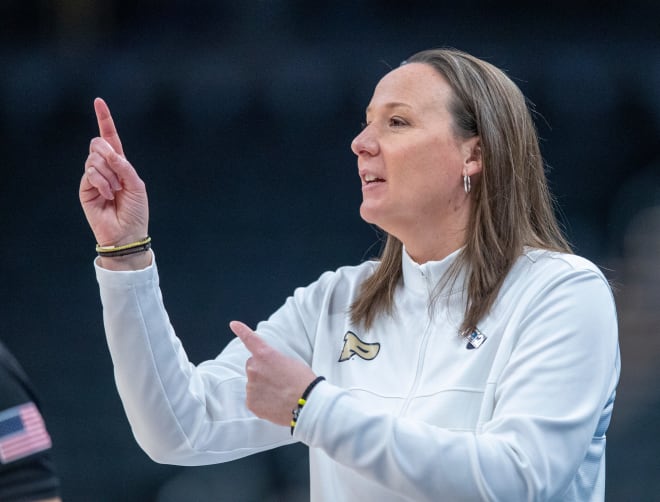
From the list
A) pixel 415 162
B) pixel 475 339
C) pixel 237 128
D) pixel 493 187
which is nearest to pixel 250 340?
pixel 475 339

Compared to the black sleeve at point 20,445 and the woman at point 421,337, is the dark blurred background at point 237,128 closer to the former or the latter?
the woman at point 421,337

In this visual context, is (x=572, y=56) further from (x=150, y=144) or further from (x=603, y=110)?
(x=150, y=144)

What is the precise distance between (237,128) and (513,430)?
3544 mm

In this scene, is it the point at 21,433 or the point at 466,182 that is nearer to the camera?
the point at 21,433

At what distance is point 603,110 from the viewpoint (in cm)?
499

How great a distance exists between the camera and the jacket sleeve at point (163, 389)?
2066 mm

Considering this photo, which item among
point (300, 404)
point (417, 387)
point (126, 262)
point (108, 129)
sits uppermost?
point (108, 129)

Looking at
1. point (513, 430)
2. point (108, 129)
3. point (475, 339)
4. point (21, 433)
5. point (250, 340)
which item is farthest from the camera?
point (108, 129)

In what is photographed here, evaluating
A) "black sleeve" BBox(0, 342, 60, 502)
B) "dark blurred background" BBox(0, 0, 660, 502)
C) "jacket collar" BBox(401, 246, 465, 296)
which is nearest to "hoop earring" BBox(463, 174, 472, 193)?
"jacket collar" BBox(401, 246, 465, 296)

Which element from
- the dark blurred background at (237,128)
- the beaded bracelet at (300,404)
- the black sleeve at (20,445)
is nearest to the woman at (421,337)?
the beaded bracelet at (300,404)

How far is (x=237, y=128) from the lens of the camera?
5039mm

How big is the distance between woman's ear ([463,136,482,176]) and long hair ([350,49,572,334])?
2 centimetres

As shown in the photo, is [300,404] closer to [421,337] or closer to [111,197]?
[421,337]

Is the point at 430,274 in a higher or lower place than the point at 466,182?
lower
